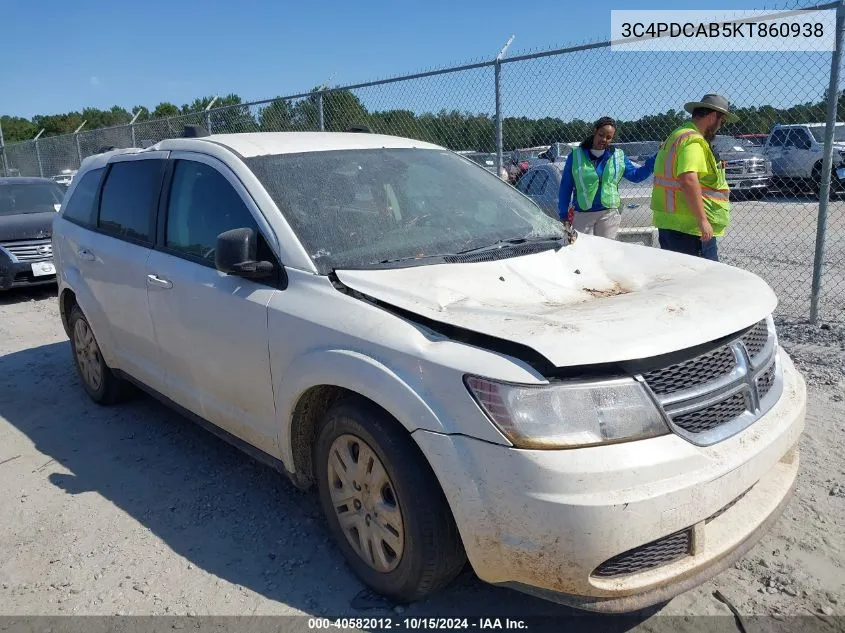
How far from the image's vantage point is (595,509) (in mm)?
2092

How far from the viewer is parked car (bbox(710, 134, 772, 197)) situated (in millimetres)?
12581

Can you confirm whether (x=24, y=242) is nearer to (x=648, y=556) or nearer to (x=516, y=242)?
(x=516, y=242)

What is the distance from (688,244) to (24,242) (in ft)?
27.0

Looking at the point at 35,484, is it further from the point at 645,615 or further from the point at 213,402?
the point at 645,615

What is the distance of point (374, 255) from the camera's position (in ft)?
9.96

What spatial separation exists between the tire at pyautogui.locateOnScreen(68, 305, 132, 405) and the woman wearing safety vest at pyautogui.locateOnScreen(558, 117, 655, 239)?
3.95 meters

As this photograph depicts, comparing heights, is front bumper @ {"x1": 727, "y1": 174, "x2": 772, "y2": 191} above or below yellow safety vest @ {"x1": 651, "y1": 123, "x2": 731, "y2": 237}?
below

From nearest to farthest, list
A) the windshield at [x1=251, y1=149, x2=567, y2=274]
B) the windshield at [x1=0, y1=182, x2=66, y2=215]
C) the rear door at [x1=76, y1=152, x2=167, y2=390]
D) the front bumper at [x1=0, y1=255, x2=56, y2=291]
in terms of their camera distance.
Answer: the windshield at [x1=251, y1=149, x2=567, y2=274] < the rear door at [x1=76, y1=152, x2=167, y2=390] < the front bumper at [x1=0, y1=255, x2=56, y2=291] < the windshield at [x1=0, y1=182, x2=66, y2=215]

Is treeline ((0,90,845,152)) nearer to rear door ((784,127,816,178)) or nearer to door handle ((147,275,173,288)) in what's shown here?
door handle ((147,275,173,288))

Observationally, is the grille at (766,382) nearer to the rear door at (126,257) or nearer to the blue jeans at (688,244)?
the blue jeans at (688,244)

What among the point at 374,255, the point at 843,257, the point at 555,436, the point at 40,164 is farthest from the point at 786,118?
the point at 40,164

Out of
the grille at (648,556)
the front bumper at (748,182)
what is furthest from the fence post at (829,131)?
the front bumper at (748,182)

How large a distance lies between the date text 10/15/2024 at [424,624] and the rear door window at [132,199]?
2357 mm

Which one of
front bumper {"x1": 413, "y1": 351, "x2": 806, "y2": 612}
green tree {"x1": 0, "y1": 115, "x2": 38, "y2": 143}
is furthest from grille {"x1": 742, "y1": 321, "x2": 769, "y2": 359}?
green tree {"x1": 0, "y1": 115, "x2": 38, "y2": 143}
